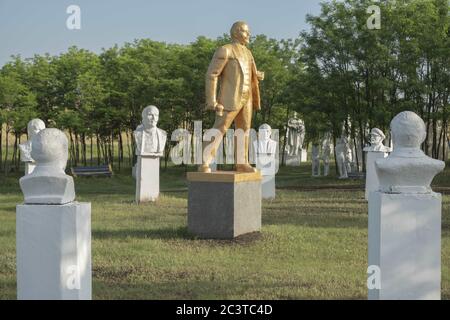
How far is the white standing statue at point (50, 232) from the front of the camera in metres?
4.14

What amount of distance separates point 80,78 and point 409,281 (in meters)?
21.8

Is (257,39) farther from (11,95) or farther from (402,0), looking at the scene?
(11,95)

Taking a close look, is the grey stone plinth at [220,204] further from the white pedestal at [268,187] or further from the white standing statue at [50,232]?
the white pedestal at [268,187]

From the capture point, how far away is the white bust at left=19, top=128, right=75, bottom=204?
13.6ft

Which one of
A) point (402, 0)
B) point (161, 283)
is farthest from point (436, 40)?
point (161, 283)

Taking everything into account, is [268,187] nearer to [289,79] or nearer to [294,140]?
[289,79]

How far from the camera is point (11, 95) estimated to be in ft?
74.8

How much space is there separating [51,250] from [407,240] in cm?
253

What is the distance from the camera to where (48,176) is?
13.7 feet

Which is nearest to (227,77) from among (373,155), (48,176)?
(48,176)

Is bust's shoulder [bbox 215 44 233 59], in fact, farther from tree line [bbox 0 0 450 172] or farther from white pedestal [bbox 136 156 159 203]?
tree line [bbox 0 0 450 172]

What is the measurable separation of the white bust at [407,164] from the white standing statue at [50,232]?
2206mm

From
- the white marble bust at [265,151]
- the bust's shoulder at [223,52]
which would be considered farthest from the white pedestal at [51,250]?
the white marble bust at [265,151]

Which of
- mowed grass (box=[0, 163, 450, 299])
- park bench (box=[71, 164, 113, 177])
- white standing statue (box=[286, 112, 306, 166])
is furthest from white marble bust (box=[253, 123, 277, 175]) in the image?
white standing statue (box=[286, 112, 306, 166])
